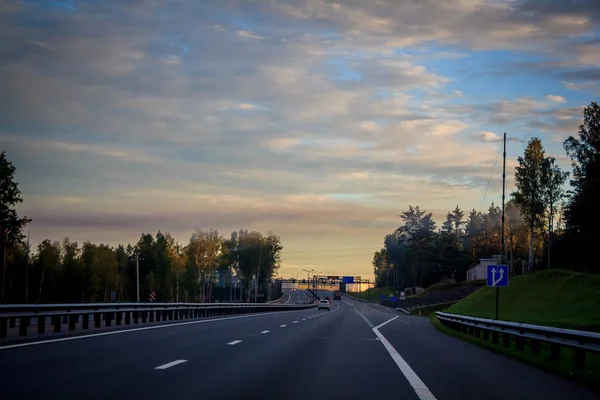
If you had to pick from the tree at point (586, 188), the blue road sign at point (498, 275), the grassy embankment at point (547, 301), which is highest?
the tree at point (586, 188)

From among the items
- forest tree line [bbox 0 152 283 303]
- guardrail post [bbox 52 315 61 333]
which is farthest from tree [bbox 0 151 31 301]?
guardrail post [bbox 52 315 61 333]

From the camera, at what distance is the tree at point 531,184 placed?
106 metres

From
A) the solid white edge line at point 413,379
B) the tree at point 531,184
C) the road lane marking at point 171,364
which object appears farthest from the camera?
the tree at point 531,184

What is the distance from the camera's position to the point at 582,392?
1325 cm

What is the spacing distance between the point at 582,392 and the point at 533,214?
311ft

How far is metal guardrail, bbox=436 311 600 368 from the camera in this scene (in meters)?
15.8

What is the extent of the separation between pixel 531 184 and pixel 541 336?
90418 millimetres

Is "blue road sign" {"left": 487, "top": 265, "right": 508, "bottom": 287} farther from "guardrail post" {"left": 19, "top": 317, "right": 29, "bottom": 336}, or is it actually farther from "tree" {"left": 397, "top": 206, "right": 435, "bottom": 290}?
"tree" {"left": 397, "top": 206, "right": 435, "bottom": 290}

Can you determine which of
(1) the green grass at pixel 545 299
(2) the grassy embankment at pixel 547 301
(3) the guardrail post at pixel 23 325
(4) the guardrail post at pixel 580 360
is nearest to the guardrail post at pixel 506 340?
(4) the guardrail post at pixel 580 360

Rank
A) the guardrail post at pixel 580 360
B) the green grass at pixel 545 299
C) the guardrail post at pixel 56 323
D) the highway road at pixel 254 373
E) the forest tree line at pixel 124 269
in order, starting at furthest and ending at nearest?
1. the forest tree line at pixel 124 269
2. the green grass at pixel 545 299
3. the guardrail post at pixel 56 323
4. the guardrail post at pixel 580 360
5. the highway road at pixel 254 373

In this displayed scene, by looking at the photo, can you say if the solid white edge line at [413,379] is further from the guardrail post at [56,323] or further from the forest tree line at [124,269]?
the forest tree line at [124,269]

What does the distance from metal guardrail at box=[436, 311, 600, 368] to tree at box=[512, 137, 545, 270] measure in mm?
76398

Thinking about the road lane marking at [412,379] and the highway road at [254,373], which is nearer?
the highway road at [254,373]

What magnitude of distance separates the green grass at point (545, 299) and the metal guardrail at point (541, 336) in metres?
26.7
